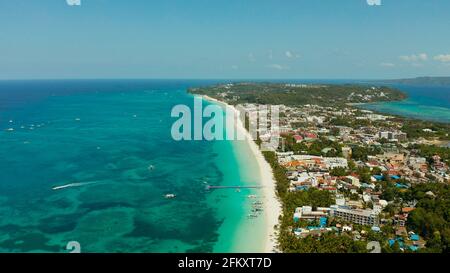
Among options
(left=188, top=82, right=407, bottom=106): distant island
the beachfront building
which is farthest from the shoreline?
(left=188, top=82, right=407, bottom=106): distant island

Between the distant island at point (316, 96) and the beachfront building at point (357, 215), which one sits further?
the distant island at point (316, 96)

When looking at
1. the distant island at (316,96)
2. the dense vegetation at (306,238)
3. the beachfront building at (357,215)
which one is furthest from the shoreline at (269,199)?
the distant island at (316,96)

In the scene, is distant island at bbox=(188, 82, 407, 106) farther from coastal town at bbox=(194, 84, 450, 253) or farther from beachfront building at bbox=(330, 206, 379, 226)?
beachfront building at bbox=(330, 206, 379, 226)

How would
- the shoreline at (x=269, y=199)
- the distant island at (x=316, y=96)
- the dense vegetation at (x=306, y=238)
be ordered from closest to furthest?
the dense vegetation at (x=306, y=238) → the shoreline at (x=269, y=199) → the distant island at (x=316, y=96)

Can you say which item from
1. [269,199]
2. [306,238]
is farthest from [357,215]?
[269,199]

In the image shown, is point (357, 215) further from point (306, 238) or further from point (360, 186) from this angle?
point (360, 186)

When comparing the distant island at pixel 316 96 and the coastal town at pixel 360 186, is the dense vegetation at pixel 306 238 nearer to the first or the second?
the coastal town at pixel 360 186

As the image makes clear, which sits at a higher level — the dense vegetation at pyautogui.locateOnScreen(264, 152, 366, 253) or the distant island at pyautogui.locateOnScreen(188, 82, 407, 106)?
the distant island at pyautogui.locateOnScreen(188, 82, 407, 106)
